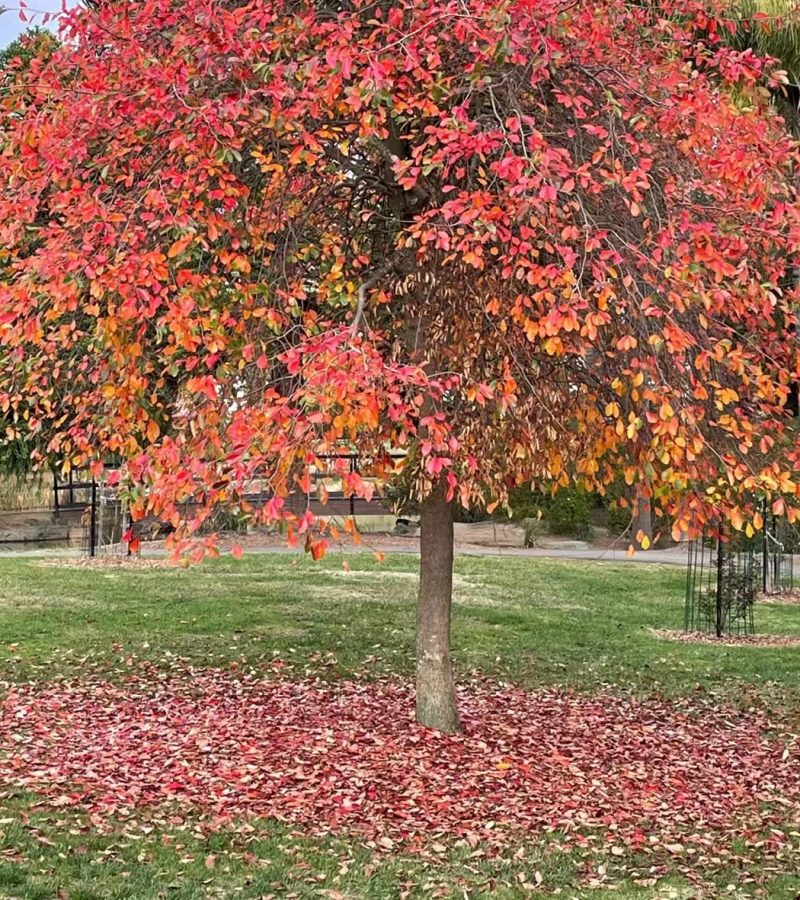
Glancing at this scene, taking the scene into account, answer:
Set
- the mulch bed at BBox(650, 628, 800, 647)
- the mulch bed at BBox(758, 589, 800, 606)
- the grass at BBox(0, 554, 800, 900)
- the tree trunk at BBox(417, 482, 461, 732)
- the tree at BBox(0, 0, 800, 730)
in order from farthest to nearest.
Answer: the mulch bed at BBox(758, 589, 800, 606), the mulch bed at BBox(650, 628, 800, 647), the tree trunk at BBox(417, 482, 461, 732), the grass at BBox(0, 554, 800, 900), the tree at BBox(0, 0, 800, 730)

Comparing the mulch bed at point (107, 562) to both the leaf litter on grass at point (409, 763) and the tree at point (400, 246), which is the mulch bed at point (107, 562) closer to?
the leaf litter on grass at point (409, 763)

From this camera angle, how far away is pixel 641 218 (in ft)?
17.6

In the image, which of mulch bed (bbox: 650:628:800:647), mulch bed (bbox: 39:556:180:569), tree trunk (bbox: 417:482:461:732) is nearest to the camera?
tree trunk (bbox: 417:482:461:732)

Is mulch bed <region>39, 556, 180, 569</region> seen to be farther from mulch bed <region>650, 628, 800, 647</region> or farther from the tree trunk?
the tree trunk

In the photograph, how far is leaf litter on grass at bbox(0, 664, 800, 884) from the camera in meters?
5.33

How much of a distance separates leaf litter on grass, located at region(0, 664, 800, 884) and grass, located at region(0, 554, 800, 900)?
30 cm

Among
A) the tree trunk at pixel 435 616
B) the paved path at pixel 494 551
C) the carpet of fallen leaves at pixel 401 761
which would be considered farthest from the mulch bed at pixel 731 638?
the paved path at pixel 494 551

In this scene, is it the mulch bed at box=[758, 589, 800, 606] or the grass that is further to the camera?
the mulch bed at box=[758, 589, 800, 606]

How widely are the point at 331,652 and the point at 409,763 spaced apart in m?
3.36

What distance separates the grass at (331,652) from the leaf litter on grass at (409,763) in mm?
296

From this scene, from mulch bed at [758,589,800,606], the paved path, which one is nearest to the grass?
mulch bed at [758,589,800,606]

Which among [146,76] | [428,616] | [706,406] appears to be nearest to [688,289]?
[706,406]

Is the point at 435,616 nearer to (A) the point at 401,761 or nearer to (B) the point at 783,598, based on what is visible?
(A) the point at 401,761

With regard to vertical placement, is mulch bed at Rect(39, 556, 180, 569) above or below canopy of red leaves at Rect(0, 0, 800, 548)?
below
